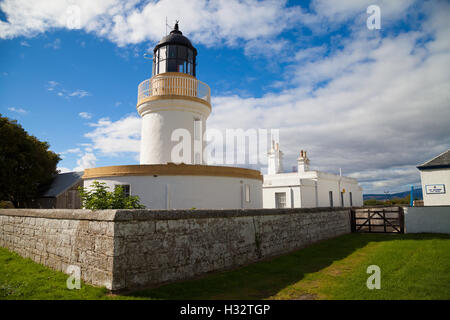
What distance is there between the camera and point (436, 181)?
16484mm

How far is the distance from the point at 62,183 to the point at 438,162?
25.7m

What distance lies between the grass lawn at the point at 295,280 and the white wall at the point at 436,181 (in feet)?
29.4

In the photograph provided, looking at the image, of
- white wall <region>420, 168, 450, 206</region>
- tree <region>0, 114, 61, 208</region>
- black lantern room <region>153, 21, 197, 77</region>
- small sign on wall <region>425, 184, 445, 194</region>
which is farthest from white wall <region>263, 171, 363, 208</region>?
tree <region>0, 114, 61, 208</region>

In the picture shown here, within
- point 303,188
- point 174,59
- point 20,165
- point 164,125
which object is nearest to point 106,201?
point 164,125

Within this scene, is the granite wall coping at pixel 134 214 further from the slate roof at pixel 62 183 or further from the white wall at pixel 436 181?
the slate roof at pixel 62 183

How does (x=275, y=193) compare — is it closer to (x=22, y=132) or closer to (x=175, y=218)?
(x=175, y=218)

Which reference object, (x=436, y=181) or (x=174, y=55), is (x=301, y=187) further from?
(x=174, y=55)

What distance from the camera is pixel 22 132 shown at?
878 inches

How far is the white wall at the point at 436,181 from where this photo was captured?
52.9 feet

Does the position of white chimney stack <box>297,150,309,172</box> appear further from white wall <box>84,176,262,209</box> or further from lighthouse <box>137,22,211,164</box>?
white wall <box>84,176,262,209</box>

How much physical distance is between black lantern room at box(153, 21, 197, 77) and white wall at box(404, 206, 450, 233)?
40.2 feet

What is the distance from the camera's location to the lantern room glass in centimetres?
1291

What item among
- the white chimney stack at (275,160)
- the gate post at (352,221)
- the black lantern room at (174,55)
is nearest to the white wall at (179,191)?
the black lantern room at (174,55)
